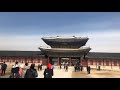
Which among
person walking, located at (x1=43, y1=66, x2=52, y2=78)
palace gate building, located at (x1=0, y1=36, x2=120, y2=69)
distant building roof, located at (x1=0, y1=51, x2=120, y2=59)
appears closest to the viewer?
person walking, located at (x1=43, y1=66, x2=52, y2=78)

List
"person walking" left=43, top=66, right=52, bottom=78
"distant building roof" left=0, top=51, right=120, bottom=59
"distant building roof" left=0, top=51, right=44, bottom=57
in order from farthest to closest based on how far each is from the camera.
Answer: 1. "distant building roof" left=0, top=51, right=44, bottom=57
2. "distant building roof" left=0, top=51, right=120, bottom=59
3. "person walking" left=43, top=66, right=52, bottom=78

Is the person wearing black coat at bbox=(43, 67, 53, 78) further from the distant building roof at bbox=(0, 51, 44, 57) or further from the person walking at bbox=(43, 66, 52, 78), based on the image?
the distant building roof at bbox=(0, 51, 44, 57)

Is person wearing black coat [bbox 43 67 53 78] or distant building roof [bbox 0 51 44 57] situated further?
distant building roof [bbox 0 51 44 57]

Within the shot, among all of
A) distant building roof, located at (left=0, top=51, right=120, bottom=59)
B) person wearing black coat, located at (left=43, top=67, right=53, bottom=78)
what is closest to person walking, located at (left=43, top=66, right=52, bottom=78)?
person wearing black coat, located at (left=43, top=67, right=53, bottom=78)

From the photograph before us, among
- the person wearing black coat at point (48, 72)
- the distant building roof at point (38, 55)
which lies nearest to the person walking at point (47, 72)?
the person wearing black coat at point (48, 72)

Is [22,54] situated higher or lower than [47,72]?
higher

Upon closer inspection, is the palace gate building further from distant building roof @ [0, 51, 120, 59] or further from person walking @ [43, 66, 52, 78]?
person walking @ [43, 66, 52, 78]

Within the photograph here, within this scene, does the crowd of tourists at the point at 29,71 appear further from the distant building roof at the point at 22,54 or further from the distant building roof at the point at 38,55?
the distant building roof at the point at 22,54

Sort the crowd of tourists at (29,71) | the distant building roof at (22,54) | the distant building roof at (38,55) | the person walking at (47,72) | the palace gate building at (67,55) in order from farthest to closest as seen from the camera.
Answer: the distant building roof at (22,54), the distant building roof at (38,55), the palace gate building at (67,55), the person walking at (47,72), the crowd of tourists at (29,71)

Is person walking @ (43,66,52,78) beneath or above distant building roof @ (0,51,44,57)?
beneath

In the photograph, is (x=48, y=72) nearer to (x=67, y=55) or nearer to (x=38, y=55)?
(x=67, y=55)

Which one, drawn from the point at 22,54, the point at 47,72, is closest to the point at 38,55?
the point at 22,54

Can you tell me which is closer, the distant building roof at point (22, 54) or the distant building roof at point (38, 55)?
the distant building roof at point (38, 55)
